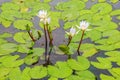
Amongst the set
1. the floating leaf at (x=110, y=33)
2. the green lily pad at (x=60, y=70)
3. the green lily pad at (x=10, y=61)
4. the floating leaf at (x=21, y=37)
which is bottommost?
the green lily pad at (x=60, y=70)

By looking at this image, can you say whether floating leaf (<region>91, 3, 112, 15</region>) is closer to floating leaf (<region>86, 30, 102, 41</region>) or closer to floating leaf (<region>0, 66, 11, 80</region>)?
Answer: floating leaf (<region>86, 30, 102, 41</region>)

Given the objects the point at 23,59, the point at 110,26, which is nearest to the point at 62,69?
the point at 23,59

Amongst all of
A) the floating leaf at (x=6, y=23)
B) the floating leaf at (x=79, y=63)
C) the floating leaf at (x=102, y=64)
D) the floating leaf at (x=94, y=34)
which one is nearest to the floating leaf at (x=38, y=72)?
the floating leaf at (x=79, y=63)

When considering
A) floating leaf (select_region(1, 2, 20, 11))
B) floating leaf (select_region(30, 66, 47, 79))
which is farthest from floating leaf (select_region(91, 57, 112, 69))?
floating leaf (select_region(1, 2, 20, 11))

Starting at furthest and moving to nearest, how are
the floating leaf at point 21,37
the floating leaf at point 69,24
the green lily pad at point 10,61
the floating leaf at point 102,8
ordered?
the floating leaf at point 102,8 → the floating leaf at point 69,24 → the floating leaf at point 21,37 → the green lily pad at point 10,61

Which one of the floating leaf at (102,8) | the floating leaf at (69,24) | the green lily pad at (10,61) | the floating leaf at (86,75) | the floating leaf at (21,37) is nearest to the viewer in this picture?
the floating leaf at (86,75)

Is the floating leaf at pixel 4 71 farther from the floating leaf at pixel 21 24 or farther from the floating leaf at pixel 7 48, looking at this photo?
the floating leaf at pixel 21 24

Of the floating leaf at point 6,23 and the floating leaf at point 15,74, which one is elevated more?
the floating leaf at point 6,23
